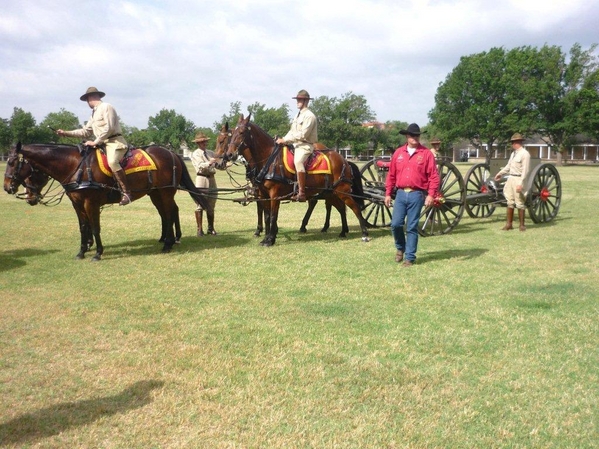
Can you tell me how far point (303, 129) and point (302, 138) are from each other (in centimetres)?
18

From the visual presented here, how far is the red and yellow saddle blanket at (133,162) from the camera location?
9.06 metres

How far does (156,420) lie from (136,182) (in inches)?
253

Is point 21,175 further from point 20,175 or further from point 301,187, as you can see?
point 301,187

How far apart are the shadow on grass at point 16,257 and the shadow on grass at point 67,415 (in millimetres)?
5359

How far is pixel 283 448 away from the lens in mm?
3373

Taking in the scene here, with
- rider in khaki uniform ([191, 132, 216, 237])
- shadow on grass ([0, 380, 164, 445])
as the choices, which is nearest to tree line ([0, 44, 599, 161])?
rider in khaki uniform ([191, 132, 216, 237])

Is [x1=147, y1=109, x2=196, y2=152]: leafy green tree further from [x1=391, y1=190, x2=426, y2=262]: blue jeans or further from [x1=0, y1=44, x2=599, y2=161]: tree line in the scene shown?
[x1=391, y1=190, x2=426, y2=262]: blue jeans

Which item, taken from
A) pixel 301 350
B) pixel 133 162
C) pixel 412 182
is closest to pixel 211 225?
pixel 133 162

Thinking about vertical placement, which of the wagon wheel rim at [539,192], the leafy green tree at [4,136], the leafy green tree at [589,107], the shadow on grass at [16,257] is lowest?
the shadow on grass at [16,257]

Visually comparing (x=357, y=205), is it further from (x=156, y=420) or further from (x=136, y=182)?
(x=156, y=420)

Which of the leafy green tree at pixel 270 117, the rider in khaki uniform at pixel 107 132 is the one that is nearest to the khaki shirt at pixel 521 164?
the rider in khaki uniform at pixel 107 132

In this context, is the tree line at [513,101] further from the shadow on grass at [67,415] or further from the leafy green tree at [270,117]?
the shadow on grass at [67,415]

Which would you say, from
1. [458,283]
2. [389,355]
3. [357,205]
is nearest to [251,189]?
[357,205]

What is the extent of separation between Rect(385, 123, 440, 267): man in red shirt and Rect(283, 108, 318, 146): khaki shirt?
2.24m
